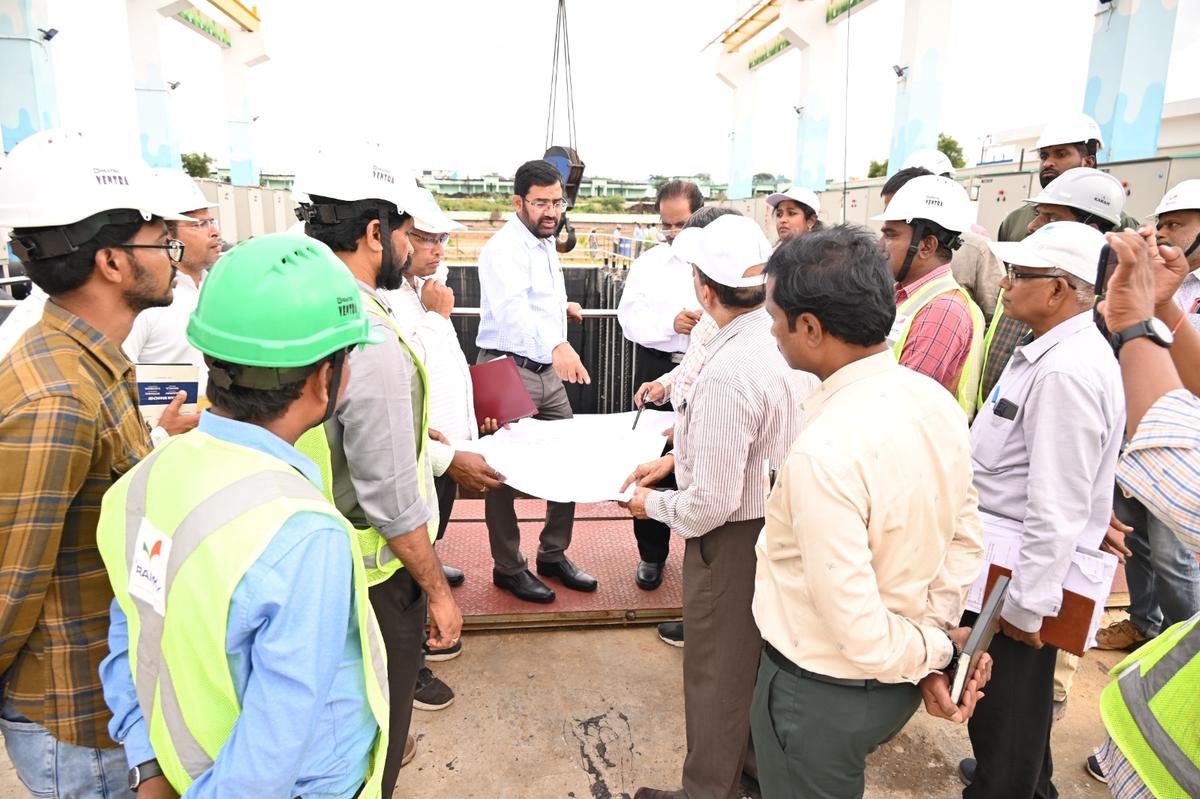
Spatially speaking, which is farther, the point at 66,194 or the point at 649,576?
the point at 649,576

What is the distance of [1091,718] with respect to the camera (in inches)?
112

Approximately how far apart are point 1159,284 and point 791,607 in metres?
1.07

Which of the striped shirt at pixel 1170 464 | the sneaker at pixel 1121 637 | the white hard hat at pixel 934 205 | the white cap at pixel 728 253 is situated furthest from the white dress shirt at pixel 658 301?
the striped shirt at pixel 1170 464

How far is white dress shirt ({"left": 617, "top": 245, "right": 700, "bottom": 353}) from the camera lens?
424 cm

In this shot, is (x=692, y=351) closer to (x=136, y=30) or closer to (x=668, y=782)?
(x=668, y=782)

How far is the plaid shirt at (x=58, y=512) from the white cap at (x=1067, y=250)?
90.9 inches

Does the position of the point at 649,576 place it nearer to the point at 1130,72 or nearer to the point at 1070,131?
the point at 1070,131

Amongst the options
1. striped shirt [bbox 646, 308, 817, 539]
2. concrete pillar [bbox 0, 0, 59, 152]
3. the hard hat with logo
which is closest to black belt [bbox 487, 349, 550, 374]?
striped shirt [bbox 646, 308, 817, 539]

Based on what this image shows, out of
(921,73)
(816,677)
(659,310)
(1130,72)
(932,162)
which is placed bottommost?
(816,677)

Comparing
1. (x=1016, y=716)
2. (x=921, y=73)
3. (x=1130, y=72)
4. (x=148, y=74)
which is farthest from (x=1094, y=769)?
(x=148, y=74)

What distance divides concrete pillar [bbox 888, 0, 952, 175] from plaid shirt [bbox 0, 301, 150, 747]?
15232mm

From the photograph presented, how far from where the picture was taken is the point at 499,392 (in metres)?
3.05

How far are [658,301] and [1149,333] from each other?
9.94 ft

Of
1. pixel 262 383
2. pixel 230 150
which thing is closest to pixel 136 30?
pixel 230 150
